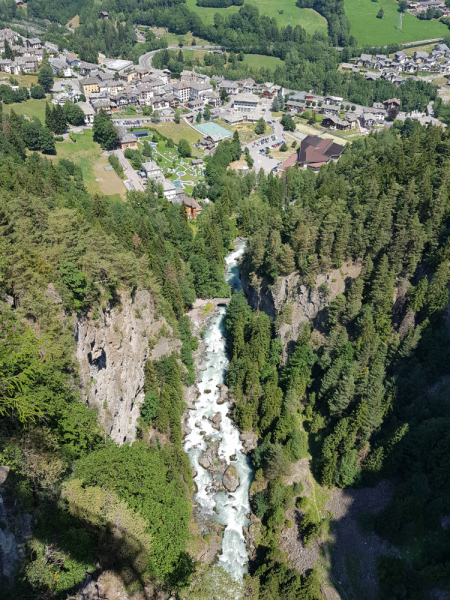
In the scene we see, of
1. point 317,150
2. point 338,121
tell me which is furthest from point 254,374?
point 338,121

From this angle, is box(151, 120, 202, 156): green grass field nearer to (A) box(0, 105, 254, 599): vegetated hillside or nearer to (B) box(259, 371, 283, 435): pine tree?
(A) box(0, 105, 254, 599): vegetated hillside

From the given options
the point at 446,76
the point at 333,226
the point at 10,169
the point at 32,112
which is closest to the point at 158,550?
the point at 333,226

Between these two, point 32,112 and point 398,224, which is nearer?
point 398,224

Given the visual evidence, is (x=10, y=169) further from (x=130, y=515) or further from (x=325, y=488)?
(x=325, y=488)

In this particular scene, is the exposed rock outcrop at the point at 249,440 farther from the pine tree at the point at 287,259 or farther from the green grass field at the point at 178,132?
the green grass field at the point at 178,132

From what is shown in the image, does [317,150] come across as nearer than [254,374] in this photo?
No

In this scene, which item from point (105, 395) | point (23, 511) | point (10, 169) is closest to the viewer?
point (23, 511)

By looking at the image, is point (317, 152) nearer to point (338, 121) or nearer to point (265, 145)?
point (265, 145)
